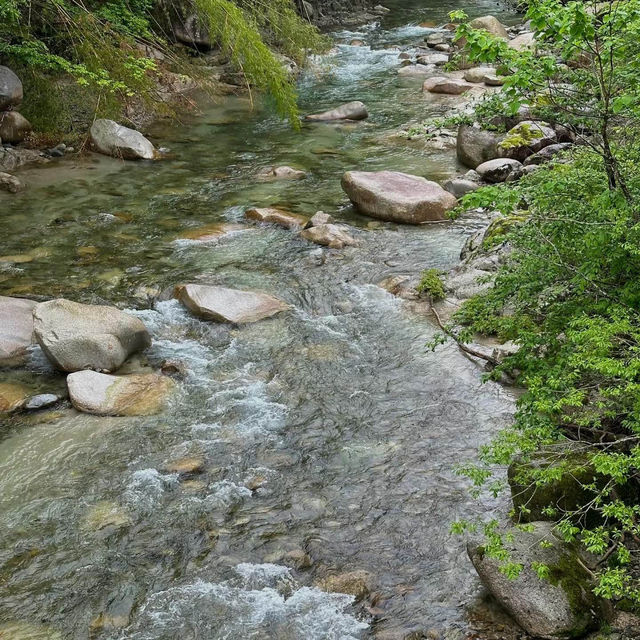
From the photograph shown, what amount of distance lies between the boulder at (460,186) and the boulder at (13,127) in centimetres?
832

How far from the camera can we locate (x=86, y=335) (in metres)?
7.06

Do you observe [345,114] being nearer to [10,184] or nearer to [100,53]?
[100,53]

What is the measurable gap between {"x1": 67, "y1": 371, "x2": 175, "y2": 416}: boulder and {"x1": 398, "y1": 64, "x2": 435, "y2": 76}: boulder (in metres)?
15.8

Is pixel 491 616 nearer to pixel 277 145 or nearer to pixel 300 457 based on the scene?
pixel 300 457

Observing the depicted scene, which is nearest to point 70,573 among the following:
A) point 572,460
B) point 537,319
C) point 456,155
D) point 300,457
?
point 300,457

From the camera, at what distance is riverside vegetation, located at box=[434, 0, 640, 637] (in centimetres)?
384

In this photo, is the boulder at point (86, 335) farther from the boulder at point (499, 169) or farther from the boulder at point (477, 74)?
the boulder at point (477, 74)

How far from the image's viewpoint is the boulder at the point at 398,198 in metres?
10.6

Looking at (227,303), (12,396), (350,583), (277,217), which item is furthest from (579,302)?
(277,217)

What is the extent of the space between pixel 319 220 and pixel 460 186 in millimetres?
2508

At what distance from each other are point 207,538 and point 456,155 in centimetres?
1053

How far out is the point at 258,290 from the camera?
8.77 metres

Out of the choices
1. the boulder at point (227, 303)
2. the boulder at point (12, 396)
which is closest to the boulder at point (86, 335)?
the boulder at point (12, 396)

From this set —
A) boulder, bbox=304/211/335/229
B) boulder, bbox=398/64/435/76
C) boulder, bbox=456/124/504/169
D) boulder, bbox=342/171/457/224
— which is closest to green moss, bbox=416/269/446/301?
boulder, bbox=342/171/457/224
